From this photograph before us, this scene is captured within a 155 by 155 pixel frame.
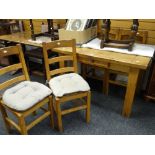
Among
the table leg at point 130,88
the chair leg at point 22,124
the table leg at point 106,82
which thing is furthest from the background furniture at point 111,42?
the chair leg at point 22,124

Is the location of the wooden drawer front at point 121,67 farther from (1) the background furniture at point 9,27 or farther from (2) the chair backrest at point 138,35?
(1) the background furniture at point 9,27

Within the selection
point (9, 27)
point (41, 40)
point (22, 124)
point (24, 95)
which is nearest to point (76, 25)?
point (41, 40)

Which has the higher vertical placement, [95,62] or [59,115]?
[95,62]

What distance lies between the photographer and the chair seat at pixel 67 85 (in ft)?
5.10

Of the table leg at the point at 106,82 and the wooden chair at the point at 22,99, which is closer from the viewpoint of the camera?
the wooden chair at the point at 22,99

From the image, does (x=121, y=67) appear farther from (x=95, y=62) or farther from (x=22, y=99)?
(x=22, y=99)

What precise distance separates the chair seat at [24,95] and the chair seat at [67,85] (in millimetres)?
87

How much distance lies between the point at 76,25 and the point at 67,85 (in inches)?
31.7

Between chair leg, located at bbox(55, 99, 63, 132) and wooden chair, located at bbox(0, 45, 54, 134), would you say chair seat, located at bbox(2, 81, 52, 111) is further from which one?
chair leg, located at bbox(55, 99, 63, 132)

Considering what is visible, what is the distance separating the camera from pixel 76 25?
1.98 m

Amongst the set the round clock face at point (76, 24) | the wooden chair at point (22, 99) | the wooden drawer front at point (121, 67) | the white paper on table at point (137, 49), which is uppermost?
the round clock face at point (76, 24)

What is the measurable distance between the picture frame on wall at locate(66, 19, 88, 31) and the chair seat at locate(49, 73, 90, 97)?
0.61m

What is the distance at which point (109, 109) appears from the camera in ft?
6.69
